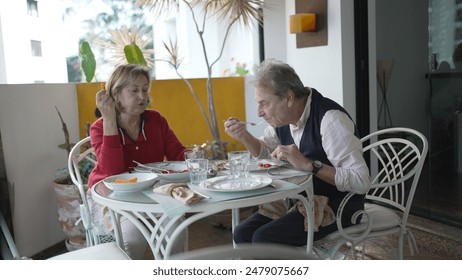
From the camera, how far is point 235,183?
5.28 feet

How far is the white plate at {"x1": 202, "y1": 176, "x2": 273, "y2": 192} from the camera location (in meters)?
1.50

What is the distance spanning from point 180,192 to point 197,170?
19 centimetres

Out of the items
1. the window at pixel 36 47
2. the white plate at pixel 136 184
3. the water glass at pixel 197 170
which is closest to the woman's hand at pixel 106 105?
the white plate at pixel 136 184

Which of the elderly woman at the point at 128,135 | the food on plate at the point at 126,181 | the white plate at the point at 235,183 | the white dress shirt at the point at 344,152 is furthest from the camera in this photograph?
the elderly woman at the point at 128,135

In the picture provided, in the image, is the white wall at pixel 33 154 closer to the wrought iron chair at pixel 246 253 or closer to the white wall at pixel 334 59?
the white wall at pixel 334 59

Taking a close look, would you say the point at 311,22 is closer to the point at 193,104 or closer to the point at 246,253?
the point at 193,104

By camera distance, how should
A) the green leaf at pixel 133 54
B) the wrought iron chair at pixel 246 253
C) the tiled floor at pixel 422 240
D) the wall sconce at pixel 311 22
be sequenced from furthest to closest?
the wall sconce at pixel 311 22 < the green leaf at pixel 133 54 < the tiled floor at pixel 422 240 < the wrought iron chair at pixel 246 253

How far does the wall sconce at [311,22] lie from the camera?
11.1ft

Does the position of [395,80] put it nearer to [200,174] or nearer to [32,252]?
[200,174]

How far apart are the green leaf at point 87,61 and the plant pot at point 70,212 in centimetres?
76

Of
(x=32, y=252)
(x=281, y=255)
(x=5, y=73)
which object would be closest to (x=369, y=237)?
(x=281, y=255)

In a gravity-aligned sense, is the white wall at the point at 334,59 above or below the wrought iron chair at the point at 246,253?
above

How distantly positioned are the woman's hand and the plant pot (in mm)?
923

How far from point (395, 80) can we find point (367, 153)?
0.58 metres
